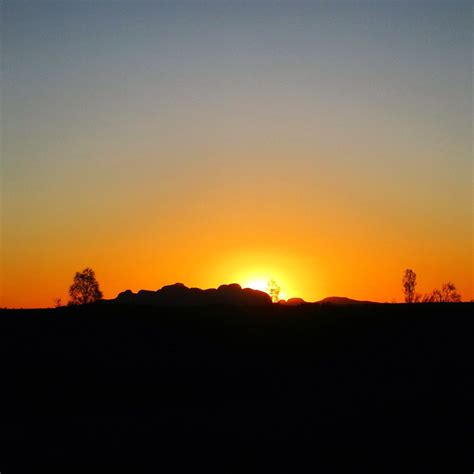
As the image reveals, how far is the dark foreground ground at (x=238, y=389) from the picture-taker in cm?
1499

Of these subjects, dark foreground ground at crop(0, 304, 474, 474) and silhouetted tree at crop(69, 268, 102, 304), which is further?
silhouetted tree at crop(69, 268, 102, 304)

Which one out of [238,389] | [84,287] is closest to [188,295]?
[84,287]

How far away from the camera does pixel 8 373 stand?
2408 cm

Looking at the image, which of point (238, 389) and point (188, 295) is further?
point (188, 295)

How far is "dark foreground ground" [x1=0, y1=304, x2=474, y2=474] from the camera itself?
14992 millimetres

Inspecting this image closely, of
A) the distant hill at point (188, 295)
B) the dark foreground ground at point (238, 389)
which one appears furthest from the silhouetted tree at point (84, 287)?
the dark foreground ground at point (238, 389)

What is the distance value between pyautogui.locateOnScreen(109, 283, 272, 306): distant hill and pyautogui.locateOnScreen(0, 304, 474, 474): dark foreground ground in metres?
69.9

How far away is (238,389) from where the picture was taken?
22.9m

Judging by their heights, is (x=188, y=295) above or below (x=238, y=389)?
above

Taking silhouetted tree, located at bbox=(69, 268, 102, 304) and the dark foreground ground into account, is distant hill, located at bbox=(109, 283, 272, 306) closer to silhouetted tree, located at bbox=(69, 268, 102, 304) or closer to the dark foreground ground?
silhouetted tree, located at bbox=(69, 268, 102, 304)

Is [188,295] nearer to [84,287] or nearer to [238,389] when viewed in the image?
[84,287]

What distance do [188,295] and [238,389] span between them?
8749 centimetres

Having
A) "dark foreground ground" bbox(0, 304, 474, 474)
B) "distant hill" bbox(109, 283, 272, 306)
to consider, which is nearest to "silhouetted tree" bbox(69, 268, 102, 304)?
"distant hill" bbox(109, 283, 272, 306)

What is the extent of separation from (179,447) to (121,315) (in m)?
16.2
